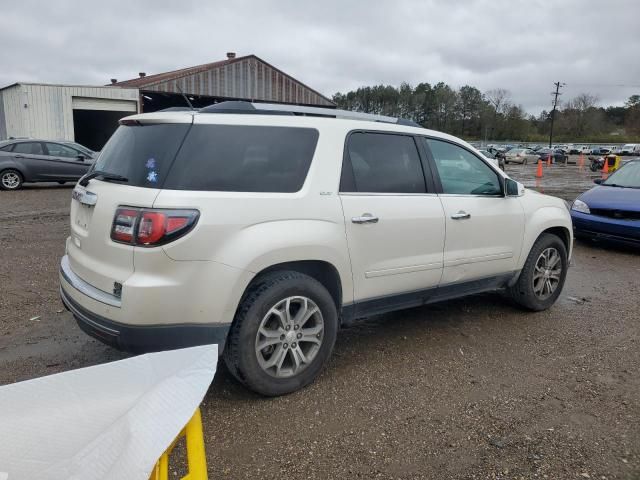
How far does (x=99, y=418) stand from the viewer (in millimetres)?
1362

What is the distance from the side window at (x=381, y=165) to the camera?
3.55m

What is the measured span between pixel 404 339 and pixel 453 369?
2.09 ft

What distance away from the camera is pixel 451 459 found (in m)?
2.71

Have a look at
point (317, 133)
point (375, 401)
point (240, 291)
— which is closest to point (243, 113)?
point (317, 133)

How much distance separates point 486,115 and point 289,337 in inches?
3929

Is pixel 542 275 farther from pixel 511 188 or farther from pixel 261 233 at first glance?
pixel 261 233

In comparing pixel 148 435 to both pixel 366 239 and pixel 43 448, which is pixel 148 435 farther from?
pixel 366 239

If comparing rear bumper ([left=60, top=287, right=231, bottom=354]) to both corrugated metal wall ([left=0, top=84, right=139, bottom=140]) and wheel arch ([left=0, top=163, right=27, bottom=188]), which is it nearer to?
wheel arch ([left=0, top=163, right=27, bottom=188])

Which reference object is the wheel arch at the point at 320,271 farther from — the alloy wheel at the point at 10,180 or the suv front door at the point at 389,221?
the alloy wheel at the point at 10,180

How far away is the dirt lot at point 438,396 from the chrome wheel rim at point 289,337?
0.75 ft

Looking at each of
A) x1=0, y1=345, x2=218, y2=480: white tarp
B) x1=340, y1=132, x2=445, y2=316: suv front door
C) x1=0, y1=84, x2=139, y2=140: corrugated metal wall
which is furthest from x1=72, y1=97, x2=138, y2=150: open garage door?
x1=0, y1=345, x2=218, y2=480: white tarp

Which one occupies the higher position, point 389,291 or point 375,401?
point 389,291

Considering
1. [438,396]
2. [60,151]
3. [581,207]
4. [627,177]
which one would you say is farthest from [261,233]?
[60,151]

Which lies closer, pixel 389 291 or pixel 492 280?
pixel 389 291
